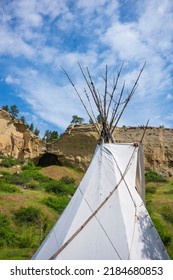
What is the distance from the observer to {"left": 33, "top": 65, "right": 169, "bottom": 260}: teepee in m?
5.00

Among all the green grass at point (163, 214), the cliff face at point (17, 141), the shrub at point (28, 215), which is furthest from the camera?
the cliff face at point (17, 141)

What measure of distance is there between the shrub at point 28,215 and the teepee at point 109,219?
21.4ft

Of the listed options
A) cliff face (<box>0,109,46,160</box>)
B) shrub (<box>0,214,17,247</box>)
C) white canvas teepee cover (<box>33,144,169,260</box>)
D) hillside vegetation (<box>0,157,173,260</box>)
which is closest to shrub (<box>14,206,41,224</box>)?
hillside vegetation (<box>0,157,173,260</box>)

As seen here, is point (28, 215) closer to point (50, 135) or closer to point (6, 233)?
point (6, 233)

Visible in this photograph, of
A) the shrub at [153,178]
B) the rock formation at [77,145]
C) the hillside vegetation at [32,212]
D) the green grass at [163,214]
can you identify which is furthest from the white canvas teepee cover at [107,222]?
the rock formation at [77,145]

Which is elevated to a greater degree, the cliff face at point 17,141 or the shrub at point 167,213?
the cliff face at point 17,141

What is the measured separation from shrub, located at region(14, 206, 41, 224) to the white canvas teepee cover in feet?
21.6

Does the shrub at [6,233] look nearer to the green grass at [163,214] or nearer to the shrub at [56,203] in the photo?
the shrub at [56,203]

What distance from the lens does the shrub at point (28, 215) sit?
12151 millimetres

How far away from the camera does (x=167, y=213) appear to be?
15039mm

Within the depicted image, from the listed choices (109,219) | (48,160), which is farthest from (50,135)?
(109,219)

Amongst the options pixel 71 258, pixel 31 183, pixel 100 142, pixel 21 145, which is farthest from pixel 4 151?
pixel 71 258

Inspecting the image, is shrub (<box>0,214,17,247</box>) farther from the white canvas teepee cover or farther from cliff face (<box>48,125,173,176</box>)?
cliff face (<box>48,125,173,176</box>)
